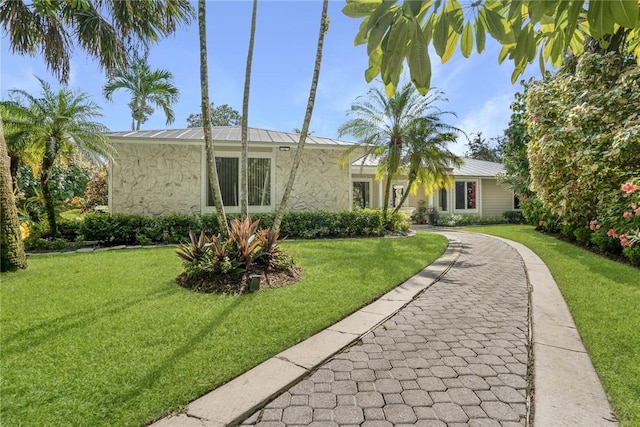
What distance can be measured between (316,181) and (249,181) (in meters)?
2.72

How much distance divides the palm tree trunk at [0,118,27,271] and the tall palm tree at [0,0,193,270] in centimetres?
288

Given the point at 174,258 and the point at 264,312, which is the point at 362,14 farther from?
the point at 174,258

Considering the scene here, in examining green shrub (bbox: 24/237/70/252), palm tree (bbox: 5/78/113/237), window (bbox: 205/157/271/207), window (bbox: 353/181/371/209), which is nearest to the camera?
green shrub (bbox: 24/237/70/252)

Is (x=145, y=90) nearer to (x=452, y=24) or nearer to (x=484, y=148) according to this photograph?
(x=452, y=24)

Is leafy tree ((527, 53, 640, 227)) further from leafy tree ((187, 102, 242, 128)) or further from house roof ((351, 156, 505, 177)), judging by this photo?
leafy tree ((187, 102, 242, 128))

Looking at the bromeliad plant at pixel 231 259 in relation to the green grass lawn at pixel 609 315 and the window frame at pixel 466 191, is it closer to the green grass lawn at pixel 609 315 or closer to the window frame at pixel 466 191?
the green grass lawn at pixel 609 315

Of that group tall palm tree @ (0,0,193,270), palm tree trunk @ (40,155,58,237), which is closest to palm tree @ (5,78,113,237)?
palm tree trunk @ (40,155,58,237)

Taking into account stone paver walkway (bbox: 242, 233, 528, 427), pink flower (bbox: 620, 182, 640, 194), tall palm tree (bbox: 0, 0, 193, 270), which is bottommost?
stone paver walkway (bbox: 242, 233, 528, 427)

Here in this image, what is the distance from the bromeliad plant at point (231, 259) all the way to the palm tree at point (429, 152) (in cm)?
897

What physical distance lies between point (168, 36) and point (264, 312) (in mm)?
7413

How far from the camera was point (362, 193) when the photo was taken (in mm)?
21359

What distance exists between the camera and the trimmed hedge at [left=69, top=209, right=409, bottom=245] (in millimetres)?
10211

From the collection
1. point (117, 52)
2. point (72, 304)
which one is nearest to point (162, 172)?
point (117, 52)

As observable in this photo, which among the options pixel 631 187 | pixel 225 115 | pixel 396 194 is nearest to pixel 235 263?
pixel 631 187
